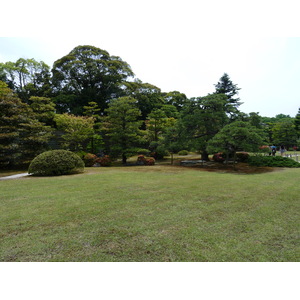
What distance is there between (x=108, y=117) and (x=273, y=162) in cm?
1139

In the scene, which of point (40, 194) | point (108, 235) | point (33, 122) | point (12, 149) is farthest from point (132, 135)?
point (108, 235)

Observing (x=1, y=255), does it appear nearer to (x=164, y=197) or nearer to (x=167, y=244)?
(x=167, y=244)

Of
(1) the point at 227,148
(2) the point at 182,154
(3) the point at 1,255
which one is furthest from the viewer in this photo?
(2) the point at 182,154

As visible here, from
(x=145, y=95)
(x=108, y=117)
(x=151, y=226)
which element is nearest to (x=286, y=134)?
(x=145, y=95)

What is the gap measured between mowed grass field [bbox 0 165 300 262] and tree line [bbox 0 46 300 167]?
245 inches

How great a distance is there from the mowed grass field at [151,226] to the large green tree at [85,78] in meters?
19.3

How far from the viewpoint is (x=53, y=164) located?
798cm

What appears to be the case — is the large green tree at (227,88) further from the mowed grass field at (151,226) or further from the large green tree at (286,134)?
the mowed grass field at (151,226)

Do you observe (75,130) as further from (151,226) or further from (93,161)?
(151,226)

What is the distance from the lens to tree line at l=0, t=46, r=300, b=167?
10.8 m

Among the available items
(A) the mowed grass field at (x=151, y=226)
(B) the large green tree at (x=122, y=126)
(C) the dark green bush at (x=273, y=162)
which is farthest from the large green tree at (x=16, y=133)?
(C) the dark green bush at (x=273, y=162)

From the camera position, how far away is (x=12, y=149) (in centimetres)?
1084

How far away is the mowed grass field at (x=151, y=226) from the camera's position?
2.13 meters
